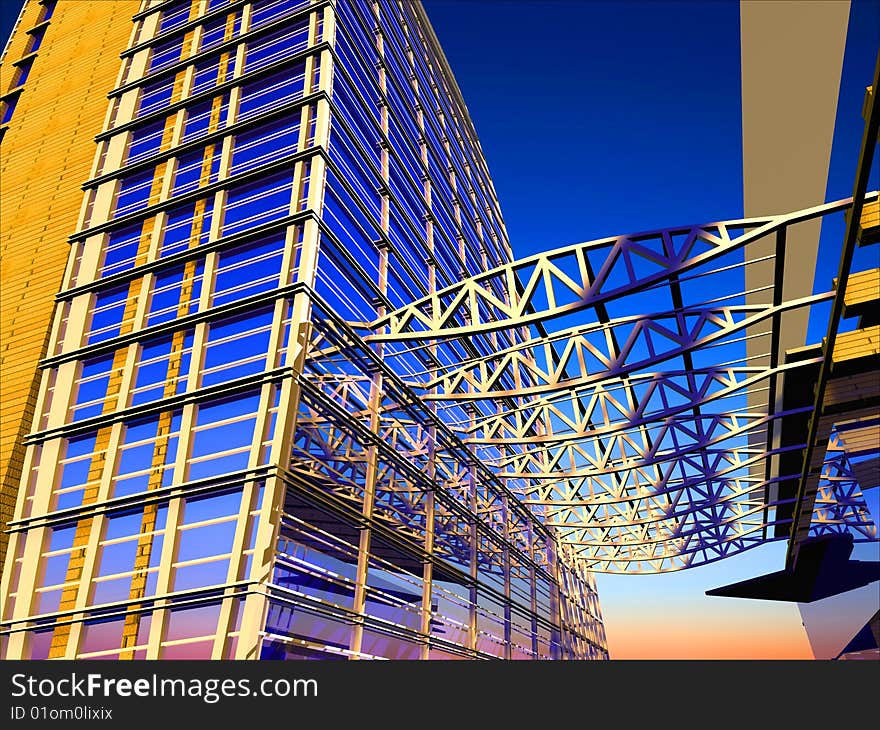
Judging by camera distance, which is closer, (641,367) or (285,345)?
(285,345)

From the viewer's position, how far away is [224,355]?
16.0m

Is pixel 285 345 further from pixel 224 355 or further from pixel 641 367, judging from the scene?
pixel 641 367

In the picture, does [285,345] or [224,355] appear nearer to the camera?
[285,345]

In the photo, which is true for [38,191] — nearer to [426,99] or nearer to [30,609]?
[30,609]

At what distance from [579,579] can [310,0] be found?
39.8 metres

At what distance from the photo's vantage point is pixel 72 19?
86.2 feet

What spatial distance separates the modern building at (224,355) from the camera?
46.0 ft

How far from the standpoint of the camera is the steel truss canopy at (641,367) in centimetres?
1595

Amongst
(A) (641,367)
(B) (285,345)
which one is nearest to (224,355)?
(B) (285,345)

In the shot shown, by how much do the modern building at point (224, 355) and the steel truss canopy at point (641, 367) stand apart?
119 centimetres

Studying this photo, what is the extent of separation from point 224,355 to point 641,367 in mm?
9847

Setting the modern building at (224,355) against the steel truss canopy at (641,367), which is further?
the steel truss canopy at (641,367)

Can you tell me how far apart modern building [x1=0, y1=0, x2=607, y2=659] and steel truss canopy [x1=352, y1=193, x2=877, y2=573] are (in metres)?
1.19
